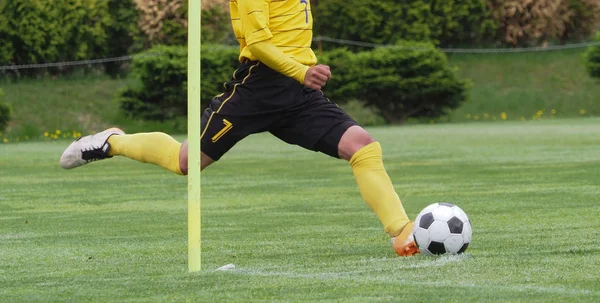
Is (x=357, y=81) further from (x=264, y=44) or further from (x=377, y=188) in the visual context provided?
(x=264, y=44)

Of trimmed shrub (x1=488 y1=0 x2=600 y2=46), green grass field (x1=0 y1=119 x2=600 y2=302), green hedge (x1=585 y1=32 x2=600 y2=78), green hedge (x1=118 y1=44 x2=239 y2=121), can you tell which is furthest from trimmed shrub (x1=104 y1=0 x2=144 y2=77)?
green grass field (x1=0 y1=119 x2=600 y2=302)

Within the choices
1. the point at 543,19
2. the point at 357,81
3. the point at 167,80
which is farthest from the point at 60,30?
the point at 543,19

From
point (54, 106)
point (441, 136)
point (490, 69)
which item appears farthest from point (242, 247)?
point (490, 69)

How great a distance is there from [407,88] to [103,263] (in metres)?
26.7

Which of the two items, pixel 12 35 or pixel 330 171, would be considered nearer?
pixel 330 171

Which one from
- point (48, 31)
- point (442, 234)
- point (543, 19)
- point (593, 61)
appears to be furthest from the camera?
point (543, 19)

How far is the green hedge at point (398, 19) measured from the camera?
40031 millimetres

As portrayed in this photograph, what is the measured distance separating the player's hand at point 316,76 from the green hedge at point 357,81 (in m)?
24.5

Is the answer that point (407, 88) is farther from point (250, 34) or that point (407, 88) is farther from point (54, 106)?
point (250, 34)

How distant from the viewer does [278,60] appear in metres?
7.42

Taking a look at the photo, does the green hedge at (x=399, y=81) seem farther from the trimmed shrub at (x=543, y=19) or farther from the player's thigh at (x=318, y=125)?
the player's thigh at (x=318, y=125)

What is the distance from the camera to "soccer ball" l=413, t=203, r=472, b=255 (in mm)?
7223

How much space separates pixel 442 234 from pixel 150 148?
204 centimetres

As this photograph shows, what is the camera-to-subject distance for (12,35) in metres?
34.0
